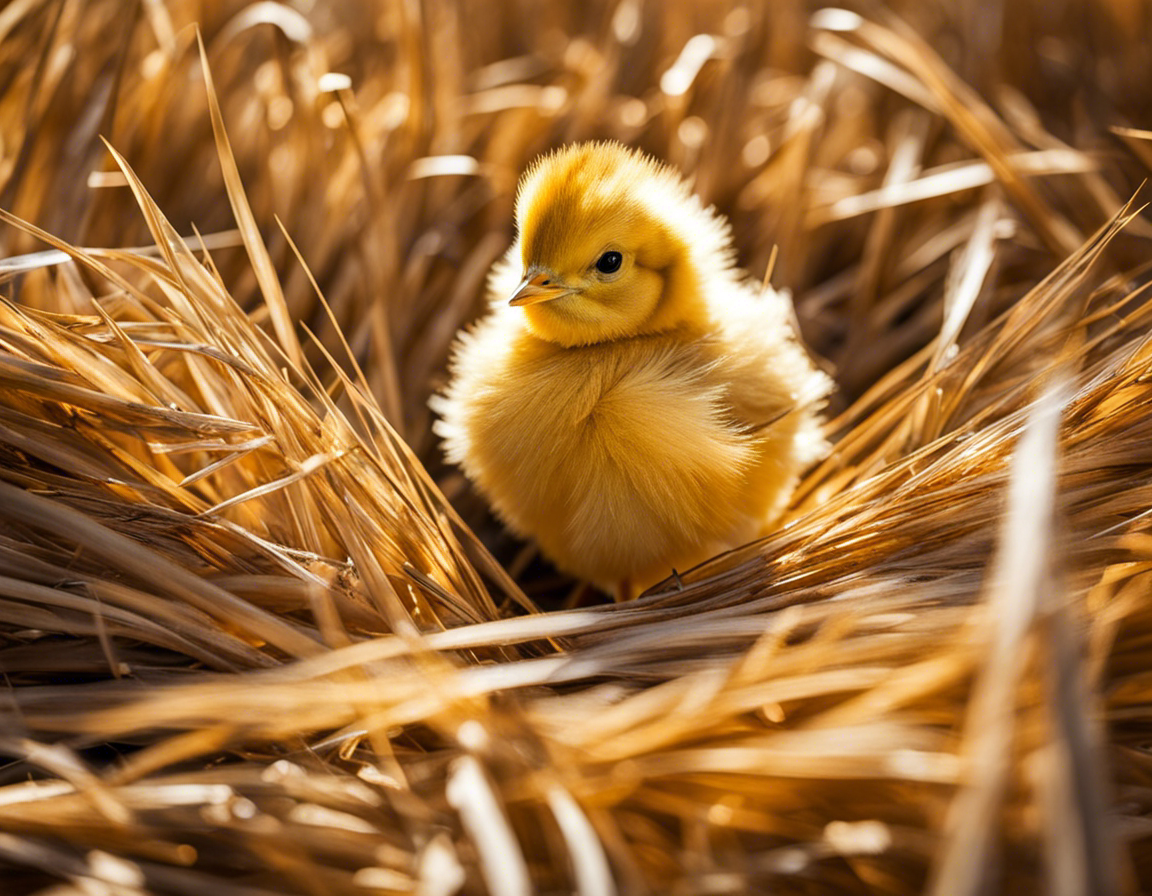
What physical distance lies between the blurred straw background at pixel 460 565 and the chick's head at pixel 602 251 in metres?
0.30

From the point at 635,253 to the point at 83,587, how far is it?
78 centimetres

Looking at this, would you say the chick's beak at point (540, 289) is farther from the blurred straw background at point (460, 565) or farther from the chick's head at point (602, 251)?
the blurred straw background at point (460, 565)

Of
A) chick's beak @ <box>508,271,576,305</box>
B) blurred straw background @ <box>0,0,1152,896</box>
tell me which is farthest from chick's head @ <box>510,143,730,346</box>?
blurred straw background @ <box>0,0,1152,896</box>

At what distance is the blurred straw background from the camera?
72 cm

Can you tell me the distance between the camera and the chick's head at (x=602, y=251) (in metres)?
1.17

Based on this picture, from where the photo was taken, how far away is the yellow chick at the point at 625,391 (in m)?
1.12

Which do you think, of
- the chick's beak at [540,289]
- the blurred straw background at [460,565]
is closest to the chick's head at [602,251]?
the chick's beak at [540,289]

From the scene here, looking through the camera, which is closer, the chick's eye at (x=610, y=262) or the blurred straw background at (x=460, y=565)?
the blurred straw background at (x=460, y=565)

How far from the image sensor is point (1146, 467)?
3.22ft

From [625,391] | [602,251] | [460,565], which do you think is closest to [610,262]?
[602,251]

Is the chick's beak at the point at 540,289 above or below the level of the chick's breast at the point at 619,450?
above

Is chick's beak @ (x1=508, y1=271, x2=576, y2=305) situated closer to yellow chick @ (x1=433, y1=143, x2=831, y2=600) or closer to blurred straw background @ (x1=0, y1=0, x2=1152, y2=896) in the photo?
yellow chick @ (x1=433, y1=143, x2=831, y2=600)

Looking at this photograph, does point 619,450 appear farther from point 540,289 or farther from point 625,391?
point 540,289

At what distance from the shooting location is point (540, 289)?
46.5 inches
